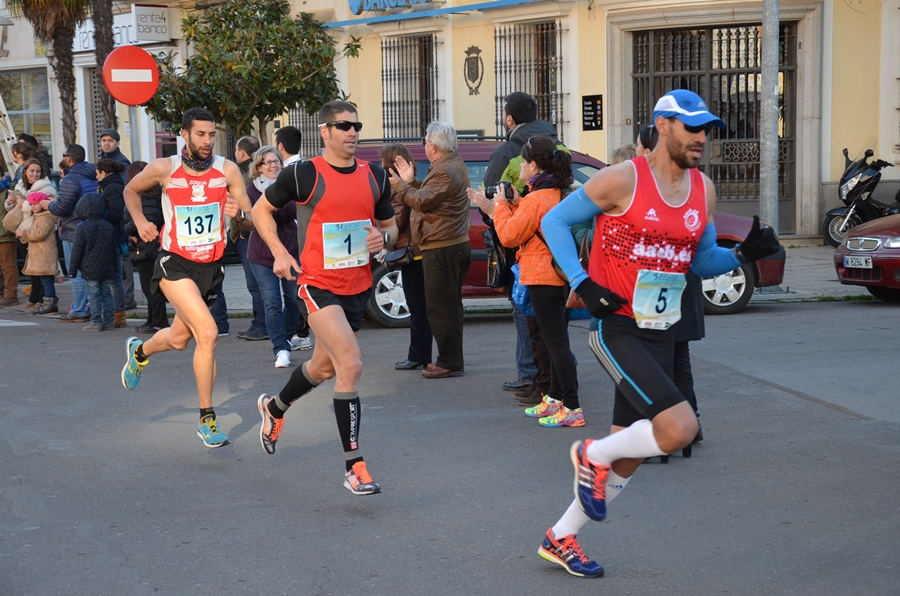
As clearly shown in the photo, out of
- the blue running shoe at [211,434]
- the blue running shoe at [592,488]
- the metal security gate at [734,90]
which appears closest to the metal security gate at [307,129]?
the metal security gate at [734,90]

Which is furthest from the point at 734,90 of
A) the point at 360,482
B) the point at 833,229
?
the point at 360,482

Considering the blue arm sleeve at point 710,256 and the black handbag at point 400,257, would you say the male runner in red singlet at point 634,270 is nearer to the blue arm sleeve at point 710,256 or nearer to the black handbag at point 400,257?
the blue arm sleeve at point 710,256

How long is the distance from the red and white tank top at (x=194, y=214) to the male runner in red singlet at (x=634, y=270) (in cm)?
310

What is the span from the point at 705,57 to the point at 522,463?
1422 cm

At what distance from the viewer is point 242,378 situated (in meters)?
9.05

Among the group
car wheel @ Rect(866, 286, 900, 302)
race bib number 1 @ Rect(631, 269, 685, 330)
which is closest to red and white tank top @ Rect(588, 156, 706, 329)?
race bib number 1 @ Rect(631, 269, 685, 330)

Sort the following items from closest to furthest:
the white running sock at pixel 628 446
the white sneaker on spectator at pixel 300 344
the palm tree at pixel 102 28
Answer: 1. the white running sock at pixel 628 446
2. the white sneaker on spectator at pixel 300 344
3. the palm tree at pixel 102 28

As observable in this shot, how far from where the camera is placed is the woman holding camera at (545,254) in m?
7.20

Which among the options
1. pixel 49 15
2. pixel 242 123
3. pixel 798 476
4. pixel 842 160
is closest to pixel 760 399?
pixel 798 476

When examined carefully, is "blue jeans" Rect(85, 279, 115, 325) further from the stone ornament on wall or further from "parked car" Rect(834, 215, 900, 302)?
the stone ornament on wall

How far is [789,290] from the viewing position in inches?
528

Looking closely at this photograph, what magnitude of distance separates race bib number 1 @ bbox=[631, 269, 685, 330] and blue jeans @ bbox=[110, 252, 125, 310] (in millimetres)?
8496

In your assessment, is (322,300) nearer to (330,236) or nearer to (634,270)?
(330,236)

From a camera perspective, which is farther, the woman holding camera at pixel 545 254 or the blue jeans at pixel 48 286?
the blue jeans at pixel 48 286
